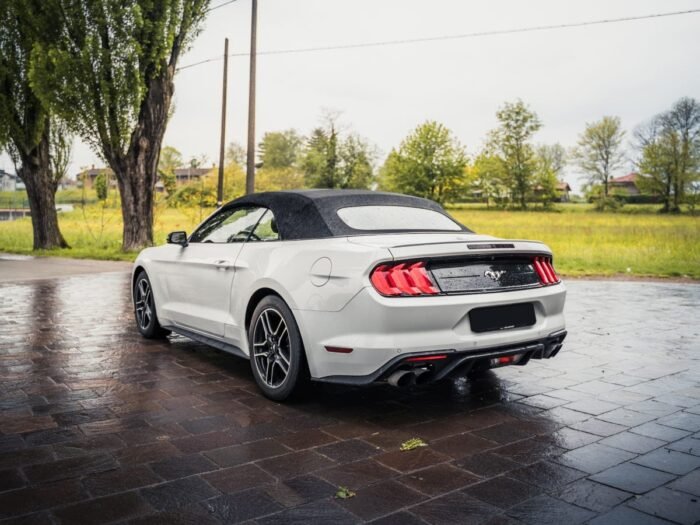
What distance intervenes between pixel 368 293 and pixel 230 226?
1.96 meters

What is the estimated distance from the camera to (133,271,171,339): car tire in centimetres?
635

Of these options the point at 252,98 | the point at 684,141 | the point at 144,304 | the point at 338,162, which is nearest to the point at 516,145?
the point at 338,162

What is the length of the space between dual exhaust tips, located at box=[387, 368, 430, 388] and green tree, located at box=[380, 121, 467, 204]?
6367cm

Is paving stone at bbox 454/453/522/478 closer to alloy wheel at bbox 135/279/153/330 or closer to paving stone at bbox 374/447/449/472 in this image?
paving stone at bbox 374/447/449/472

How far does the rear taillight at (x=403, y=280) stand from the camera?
3.66m

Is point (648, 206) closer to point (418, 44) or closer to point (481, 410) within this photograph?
point (418, 44)

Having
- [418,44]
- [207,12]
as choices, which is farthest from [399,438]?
[418,44]

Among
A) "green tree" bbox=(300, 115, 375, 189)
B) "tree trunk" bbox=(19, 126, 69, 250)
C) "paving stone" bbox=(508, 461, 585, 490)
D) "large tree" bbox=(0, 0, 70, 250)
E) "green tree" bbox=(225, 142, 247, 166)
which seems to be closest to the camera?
"paving stone" bbox=(508, 461, 585, 490)

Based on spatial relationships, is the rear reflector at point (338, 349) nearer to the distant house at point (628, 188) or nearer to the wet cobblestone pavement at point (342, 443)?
the wet cobblestone pavement at point (342, 443)

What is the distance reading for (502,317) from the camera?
13.0 feet

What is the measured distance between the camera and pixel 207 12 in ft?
58.4

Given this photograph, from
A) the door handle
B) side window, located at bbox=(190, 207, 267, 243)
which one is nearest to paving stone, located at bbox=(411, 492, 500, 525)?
the door handle

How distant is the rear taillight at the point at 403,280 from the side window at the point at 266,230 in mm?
1084

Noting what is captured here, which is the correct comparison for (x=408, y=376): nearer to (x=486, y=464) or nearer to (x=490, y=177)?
(x=486, y=464)
